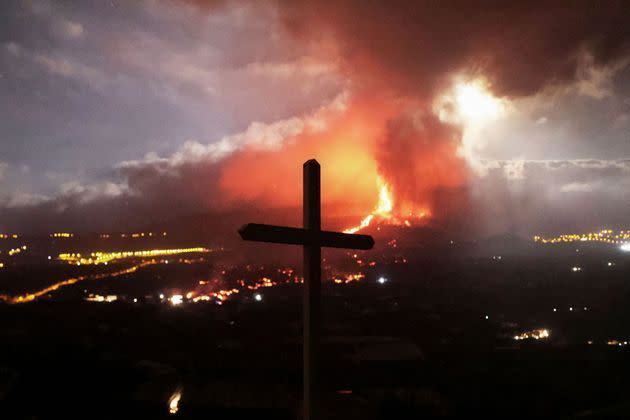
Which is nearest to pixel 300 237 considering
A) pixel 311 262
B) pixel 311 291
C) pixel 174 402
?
pixel 311 262

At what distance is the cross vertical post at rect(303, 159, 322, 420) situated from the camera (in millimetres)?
4266

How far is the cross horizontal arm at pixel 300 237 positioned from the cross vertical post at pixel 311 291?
72mm

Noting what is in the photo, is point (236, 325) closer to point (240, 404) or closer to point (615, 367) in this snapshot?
point (240, 404)

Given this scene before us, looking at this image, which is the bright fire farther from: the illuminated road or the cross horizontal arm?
the illuminated road

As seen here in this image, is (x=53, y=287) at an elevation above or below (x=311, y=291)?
below

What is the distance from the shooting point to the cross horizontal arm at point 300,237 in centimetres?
387

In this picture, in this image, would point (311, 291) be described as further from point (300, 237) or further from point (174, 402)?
point (174, 402)

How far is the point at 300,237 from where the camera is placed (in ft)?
14.3

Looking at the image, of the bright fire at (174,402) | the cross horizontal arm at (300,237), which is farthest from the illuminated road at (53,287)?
the cross horizontal arm at (300,237)

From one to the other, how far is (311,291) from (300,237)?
560mm

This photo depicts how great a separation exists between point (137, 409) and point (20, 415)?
3650mm

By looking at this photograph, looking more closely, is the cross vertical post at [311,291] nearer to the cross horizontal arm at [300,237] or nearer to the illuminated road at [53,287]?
the cross horizontal arm at [300,237]

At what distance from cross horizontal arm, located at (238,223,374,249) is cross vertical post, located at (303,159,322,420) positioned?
7 centimetres

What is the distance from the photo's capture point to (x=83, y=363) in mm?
19188
